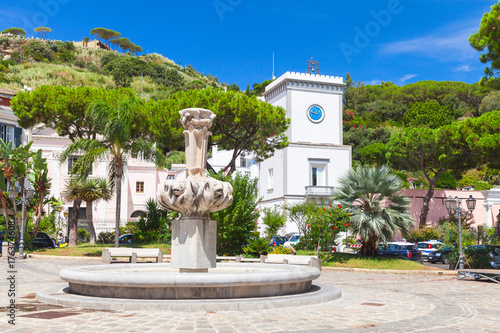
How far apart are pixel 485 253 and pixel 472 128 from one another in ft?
41.5

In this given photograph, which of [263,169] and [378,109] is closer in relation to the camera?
[263,169]

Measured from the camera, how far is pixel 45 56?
355 feet

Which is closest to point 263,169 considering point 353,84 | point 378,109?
point 378,109

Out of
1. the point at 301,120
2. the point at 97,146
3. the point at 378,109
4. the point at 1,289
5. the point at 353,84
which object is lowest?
the point at 1,289

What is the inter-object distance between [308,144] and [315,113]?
331cm

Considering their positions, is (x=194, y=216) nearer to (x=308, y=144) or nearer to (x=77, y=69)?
(x=308, y=144)

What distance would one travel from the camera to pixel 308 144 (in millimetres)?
43344

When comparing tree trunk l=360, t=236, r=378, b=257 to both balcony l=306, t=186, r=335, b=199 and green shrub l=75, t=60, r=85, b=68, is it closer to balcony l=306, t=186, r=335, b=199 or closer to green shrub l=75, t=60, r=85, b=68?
balcony l=306, t=186, r=335, b=199

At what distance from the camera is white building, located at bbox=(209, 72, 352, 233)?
42.4m

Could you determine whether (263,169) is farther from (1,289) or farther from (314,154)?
(1,289)

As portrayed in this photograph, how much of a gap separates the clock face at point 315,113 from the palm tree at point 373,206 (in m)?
24.0

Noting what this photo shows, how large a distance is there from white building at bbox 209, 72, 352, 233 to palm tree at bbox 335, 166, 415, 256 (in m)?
21.2

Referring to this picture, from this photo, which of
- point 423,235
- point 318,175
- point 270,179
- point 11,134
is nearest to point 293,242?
point 423,235

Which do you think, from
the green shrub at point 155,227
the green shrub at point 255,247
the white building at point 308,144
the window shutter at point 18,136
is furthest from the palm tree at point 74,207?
the white building at point 308,144
